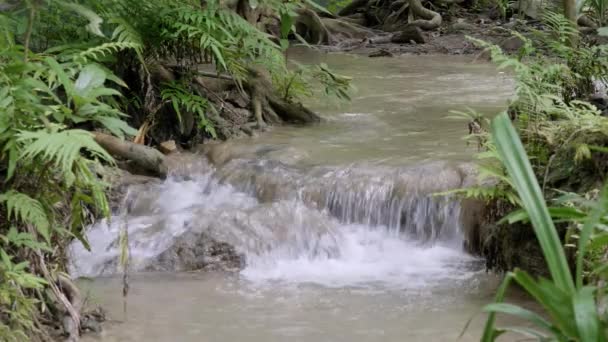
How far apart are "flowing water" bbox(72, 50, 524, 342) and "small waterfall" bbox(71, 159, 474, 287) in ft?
0.04

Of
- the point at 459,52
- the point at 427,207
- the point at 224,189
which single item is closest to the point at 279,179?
the point at 224,189

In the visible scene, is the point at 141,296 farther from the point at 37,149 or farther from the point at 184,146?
the point at 184,146

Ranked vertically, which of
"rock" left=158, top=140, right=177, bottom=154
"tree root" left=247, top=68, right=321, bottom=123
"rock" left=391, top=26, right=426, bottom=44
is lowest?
"rock" left=158, top=140, right=177, bottom=154

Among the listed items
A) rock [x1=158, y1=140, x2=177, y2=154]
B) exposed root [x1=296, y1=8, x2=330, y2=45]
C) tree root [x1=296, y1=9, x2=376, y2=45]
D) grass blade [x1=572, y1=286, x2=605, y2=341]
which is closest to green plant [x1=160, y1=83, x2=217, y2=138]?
rock [x1=158, y1=140, x2=177, y2=154]

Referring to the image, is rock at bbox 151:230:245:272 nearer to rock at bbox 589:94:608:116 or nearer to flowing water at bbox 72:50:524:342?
flowing water at bbox 72:50:524:342

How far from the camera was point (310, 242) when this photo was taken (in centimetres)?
673

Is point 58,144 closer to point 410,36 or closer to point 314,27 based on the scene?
point 314,27

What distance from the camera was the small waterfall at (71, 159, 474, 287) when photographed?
20.8ft

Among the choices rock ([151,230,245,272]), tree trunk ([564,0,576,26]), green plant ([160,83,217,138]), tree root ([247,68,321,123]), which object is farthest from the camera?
tree root ([247,68,321,123])

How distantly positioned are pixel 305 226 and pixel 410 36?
39.4ft

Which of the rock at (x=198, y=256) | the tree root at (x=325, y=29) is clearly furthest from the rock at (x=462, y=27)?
the rock at (x=198, y=256)

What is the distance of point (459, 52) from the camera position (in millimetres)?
17016

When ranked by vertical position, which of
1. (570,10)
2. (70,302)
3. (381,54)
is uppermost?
(570,10)

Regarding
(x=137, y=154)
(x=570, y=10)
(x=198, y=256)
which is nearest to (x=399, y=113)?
(x=570, y=10)
